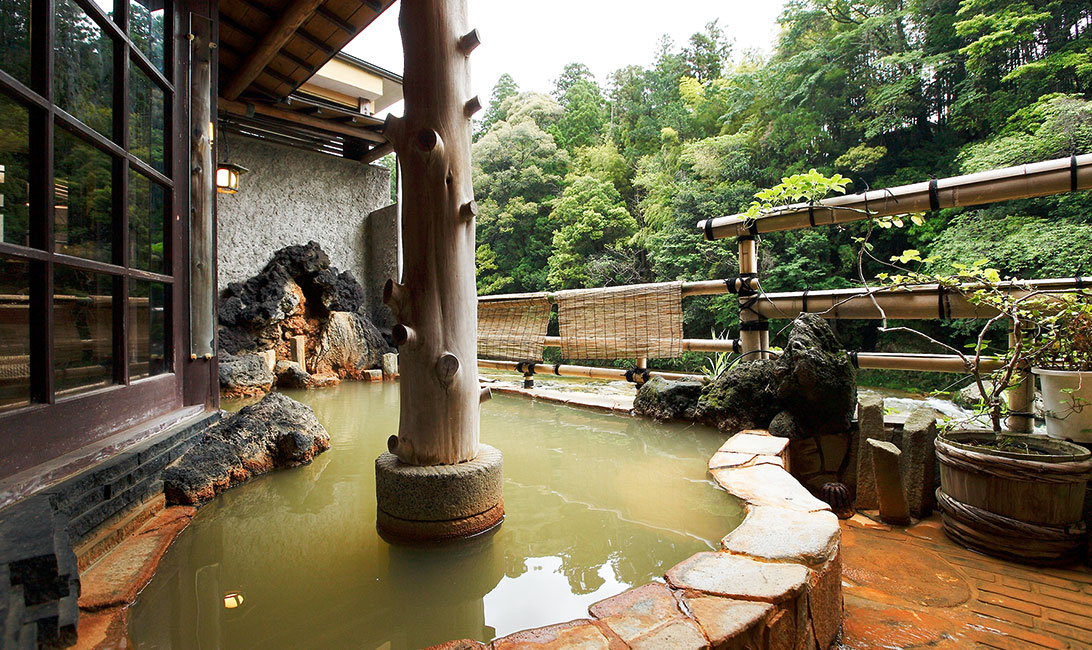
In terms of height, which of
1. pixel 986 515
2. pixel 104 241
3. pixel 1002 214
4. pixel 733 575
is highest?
pixel 1002 214

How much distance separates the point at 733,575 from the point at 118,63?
3.07 m

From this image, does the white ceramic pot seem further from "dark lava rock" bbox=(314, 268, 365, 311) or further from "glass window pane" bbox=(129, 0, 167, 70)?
"dark lava rock" bbox=(314, 268, 365, 311)

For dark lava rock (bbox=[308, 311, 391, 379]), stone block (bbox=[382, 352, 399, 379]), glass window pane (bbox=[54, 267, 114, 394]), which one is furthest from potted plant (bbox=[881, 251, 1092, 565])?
dark lava rock (bbox=[308, 311, 391, 379])

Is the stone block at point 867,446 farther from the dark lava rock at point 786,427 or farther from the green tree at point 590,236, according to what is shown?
the green tree at point 590,236

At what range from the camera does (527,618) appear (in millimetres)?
1288

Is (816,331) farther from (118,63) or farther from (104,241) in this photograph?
(118,63)

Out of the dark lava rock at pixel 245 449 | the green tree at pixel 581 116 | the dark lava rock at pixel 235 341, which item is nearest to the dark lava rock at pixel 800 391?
the dark lava rock at pixel 245 449

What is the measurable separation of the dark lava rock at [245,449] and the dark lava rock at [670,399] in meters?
2.18

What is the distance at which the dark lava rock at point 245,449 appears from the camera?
2111 mm

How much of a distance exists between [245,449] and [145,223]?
1.21 metres

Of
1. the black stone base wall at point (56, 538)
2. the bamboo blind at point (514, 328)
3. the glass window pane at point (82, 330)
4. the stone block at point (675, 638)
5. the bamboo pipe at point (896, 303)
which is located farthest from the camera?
the bamboo blind at point (514, 328)

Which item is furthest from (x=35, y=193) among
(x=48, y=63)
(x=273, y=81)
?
(x=273, y=81)

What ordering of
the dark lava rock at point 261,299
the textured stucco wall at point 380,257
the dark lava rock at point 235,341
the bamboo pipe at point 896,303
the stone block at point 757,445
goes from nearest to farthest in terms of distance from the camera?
the stone block at point 757,445 < the bamboo pipe at point 896,303 < the dark lava rock at point 235,341 < the dark lava rock at point 261,299 < the textured stucco wall at point 380,257

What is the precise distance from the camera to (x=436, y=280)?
71.9 inches
